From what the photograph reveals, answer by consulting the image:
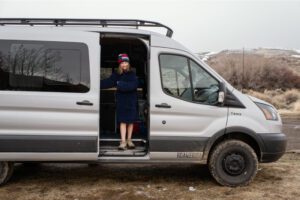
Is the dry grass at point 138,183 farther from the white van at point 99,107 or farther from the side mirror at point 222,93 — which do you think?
the side mirror at point 222,93

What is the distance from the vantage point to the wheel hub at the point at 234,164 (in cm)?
691

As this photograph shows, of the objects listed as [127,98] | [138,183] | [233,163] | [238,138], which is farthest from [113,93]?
[233,163]

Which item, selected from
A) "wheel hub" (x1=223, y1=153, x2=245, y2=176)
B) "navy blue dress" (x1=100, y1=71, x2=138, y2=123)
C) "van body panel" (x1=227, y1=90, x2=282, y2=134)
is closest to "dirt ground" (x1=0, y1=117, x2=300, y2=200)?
"wheel hub" (x1=223, y1=153, x2=245, y2=176)

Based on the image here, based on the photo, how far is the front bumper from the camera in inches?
274

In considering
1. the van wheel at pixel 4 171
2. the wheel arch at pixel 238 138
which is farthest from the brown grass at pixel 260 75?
the van wheel at pixel 4 171

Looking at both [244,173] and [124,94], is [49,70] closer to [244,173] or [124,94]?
[124,94]

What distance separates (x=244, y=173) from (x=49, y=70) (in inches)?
133

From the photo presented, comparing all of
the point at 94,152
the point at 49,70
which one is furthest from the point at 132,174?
the point at 49,70

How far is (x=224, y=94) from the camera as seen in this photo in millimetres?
6812

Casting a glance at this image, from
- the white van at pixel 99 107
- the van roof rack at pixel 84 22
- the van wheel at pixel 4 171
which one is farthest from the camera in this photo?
the van roof rack at pixel 84 22

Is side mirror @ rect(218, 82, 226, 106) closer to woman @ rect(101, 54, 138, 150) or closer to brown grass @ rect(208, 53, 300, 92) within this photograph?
woman @ rect(101, 54, 138, 150)

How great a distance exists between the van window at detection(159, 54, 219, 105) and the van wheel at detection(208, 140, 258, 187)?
0.75 metres

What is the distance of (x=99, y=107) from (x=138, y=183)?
1.39 metres

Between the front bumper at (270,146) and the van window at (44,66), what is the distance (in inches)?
113
